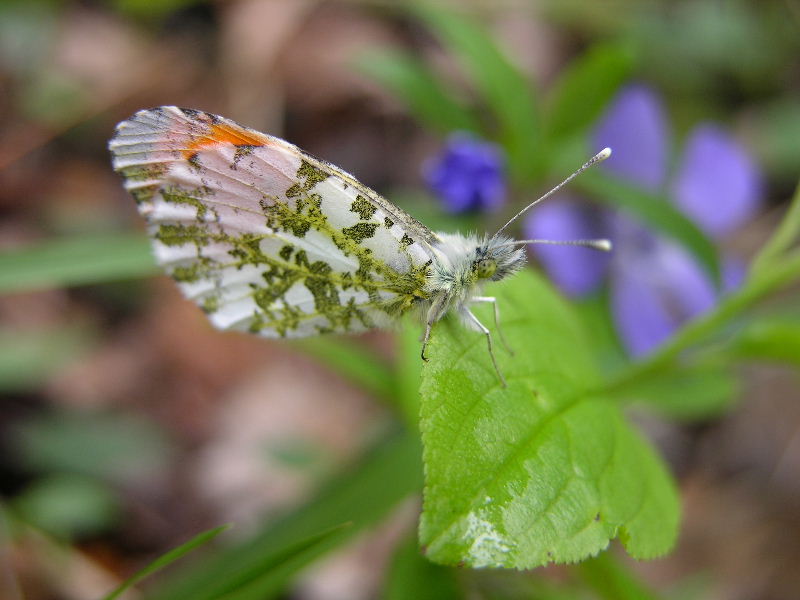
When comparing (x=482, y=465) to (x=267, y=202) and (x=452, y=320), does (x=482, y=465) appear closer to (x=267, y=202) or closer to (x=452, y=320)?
(x=452, y=320)

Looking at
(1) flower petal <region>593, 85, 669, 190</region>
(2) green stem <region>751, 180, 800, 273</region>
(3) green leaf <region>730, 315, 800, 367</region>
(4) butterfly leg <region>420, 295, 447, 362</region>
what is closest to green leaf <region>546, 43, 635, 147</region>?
(1) flower petal <region>593, 85, 669, 190</region>

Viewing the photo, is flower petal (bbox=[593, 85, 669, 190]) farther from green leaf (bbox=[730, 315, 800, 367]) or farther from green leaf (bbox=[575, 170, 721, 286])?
green leaf (bbox=[730, 315, 800, 367])

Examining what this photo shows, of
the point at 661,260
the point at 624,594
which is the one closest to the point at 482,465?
the point at 624,594

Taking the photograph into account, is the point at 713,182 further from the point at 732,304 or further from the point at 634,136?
the point at 732,304

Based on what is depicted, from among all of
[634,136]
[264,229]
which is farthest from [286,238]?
[634,136]

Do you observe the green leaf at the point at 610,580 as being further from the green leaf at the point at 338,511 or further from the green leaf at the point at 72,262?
the green leaf at the point at 72,262

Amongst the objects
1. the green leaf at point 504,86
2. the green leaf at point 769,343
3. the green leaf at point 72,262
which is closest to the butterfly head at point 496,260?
the green leaf at point 769,343
